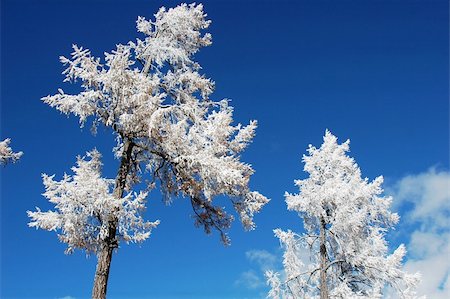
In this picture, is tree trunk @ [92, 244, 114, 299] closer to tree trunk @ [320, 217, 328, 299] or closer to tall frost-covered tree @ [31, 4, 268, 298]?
tall frost-covered tree @ [31, 4, 268, 298]

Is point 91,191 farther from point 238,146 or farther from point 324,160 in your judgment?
point 324,160

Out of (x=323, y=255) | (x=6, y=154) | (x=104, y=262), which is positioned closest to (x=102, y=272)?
(x=104, y=262)

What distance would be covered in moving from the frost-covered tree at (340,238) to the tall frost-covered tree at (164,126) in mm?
8917

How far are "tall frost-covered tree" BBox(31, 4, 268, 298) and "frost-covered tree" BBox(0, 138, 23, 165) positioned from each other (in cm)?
611

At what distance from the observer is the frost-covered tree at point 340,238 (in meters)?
20.1

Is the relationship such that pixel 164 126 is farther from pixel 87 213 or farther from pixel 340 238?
pixel 340 238

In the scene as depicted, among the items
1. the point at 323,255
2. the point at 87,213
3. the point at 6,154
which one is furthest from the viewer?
the point at 323,255

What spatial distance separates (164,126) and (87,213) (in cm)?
261

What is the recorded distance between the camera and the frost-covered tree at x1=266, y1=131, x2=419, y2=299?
20125mm

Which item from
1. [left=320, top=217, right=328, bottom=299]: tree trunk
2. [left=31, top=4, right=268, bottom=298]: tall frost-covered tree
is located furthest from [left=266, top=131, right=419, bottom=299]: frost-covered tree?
[left=31, top=4, right=268, bottom=298]: tall frost-covered tree

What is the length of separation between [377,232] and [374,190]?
180 centimetres

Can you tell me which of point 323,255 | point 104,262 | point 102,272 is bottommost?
point 102,272

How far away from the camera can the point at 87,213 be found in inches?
412

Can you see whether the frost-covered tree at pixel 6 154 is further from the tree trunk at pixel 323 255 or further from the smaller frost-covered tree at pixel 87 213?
the tree trunk at pixel 323 255
